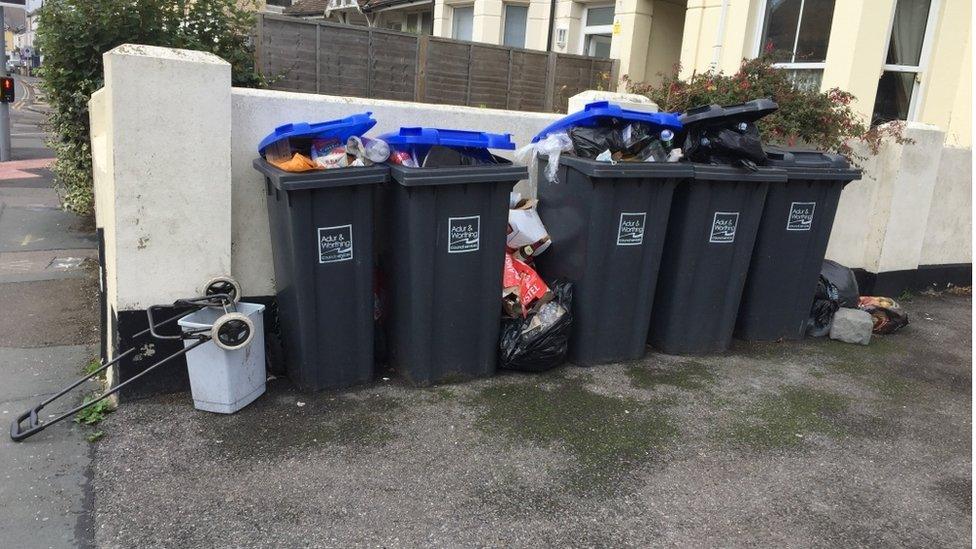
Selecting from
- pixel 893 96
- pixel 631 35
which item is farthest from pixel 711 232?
pixel 631 35

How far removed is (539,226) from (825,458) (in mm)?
2064

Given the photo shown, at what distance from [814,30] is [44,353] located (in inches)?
331

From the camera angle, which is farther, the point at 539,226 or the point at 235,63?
the point at 235,63

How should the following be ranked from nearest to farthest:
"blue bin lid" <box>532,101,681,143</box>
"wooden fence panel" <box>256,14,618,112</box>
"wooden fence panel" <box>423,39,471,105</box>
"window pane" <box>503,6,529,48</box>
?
"blue bin lid" <box>532,101,681,143</box> < "wooden fence panel" <box>256,14,618,112</box> < "wooden fence panel" <box>423,39,471,105</box> < "window pane" <box>503,6,529,48</box>

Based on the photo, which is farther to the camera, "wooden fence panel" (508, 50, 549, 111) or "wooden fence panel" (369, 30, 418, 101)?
"wooden fence panel" (508, 50, 549, 111)

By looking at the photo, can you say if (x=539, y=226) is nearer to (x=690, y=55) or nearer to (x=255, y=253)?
(x=255, y=253)

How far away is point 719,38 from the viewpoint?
29.9 feet

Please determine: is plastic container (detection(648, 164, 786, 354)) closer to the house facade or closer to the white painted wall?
the white painted wall

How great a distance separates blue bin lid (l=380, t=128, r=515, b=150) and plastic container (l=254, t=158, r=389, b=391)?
19cm

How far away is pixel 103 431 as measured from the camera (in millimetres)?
3406

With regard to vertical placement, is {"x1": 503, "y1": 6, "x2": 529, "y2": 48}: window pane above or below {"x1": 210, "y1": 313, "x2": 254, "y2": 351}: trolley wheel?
above

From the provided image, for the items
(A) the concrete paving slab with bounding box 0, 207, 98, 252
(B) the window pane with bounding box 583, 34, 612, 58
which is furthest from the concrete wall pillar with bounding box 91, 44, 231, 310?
(B) the window pane with bounding box 583, 34, 612, 58

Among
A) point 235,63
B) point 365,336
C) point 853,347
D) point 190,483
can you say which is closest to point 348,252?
point 365,336

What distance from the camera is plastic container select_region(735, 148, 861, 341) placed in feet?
15.9
